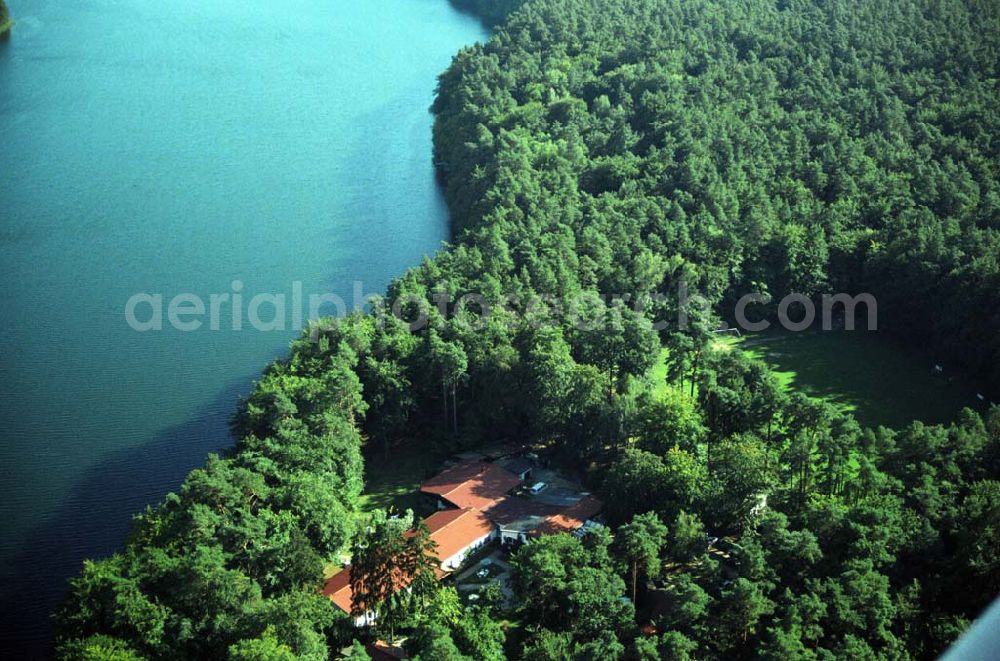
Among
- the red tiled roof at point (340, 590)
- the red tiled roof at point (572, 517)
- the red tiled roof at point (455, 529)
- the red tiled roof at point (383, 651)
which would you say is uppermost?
the red tiled roof at point (572, 517)

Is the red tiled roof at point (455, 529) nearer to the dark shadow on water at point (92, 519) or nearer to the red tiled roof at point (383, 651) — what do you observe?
the red tiled roof at point (383, 651)

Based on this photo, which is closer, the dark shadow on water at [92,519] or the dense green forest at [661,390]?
the dense green forest at [661,390]

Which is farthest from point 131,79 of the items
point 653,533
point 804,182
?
point 653,533

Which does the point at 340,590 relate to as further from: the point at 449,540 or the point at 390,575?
the point at 449,540

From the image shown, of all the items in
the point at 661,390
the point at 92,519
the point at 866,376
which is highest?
the point at 866,376

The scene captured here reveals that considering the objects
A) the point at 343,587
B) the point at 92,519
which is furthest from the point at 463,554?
the point at 92,519

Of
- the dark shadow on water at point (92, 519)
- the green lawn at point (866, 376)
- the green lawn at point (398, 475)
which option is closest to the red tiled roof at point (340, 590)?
the green lawn at point (398, 475)

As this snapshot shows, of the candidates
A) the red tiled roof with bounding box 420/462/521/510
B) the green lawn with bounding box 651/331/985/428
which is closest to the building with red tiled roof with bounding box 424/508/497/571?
the red tiled roof with bounding box 420/462/521/510
